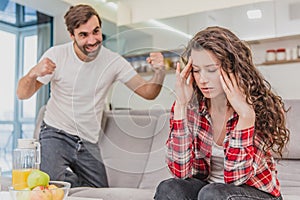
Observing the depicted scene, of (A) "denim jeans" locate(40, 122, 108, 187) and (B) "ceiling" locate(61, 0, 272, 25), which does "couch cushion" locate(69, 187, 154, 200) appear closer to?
(A) "denim jeans" locate(40, 122, 108, 187)

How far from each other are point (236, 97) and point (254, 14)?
2.62 metres

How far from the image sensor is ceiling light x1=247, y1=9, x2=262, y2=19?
348 centimetres

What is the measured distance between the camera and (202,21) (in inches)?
148

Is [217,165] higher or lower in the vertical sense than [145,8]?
lower

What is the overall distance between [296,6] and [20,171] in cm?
300

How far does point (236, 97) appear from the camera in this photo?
44.2 inches

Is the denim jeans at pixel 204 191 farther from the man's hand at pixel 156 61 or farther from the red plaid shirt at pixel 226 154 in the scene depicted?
the man's hand at pixel 156 61

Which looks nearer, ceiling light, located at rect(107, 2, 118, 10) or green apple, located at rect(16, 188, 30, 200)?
green apple, located at rect(16, 188, 30, 200)

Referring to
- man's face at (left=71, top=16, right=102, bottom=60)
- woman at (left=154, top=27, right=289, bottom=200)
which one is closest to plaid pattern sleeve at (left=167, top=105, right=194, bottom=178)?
woman at (left=154, top=27, right=289, bottom=200)

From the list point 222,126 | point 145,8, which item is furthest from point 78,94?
point 145,8

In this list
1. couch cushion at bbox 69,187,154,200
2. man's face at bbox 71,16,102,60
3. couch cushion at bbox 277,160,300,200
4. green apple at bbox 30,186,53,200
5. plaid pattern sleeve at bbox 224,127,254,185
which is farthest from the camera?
man's face at bbox 71,16,102,60

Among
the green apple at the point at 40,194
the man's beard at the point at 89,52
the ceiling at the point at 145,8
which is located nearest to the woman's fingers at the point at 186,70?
the green apple at the point at 40,194

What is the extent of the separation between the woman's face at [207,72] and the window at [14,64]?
2.89m

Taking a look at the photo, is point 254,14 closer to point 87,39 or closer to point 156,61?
point 87,39
